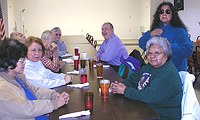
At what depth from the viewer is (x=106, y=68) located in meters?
2.70

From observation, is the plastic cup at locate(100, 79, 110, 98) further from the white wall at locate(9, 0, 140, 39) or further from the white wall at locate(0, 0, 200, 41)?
the white wall at locate(9, 0, 140, 39)

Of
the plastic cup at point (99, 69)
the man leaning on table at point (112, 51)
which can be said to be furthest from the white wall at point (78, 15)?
the plastic cup at point (99, 69)

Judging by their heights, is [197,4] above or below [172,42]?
above

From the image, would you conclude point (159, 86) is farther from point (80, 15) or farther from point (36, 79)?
point (80, 15)

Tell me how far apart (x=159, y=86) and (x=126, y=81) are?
42 cm

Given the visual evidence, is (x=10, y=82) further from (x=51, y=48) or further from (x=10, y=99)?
(x=51, y=48)

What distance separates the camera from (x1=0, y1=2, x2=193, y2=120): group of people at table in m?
1.32

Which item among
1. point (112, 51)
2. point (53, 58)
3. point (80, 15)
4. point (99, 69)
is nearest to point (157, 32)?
point (99, 69)

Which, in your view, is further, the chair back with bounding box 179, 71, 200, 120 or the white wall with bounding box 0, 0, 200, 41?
the white wall with bounding box 0, 0, 200, 41

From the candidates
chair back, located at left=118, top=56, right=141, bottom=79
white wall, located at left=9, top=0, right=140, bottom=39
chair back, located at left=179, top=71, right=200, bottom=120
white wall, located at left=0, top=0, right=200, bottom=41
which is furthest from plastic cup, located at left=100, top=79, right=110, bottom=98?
white wall, located at left=9, top=0, right=140, bottom=39

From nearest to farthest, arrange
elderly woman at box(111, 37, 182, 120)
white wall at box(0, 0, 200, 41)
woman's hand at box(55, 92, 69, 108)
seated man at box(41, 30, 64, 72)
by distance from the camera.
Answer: woman's hand at box(55, 92, 69, 108), elderly woman at box(111, 37, 182, 120), seated man at box(41, 30, 64, 72), white wall at box(0, 0, 200, 41)

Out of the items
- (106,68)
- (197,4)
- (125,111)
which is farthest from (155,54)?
(197,4)

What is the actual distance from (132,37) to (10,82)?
34.5ft

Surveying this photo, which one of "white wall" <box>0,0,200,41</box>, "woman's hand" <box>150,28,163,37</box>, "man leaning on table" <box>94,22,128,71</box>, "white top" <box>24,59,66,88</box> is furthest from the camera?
"white wall" <box>0,0,200,41</box>
